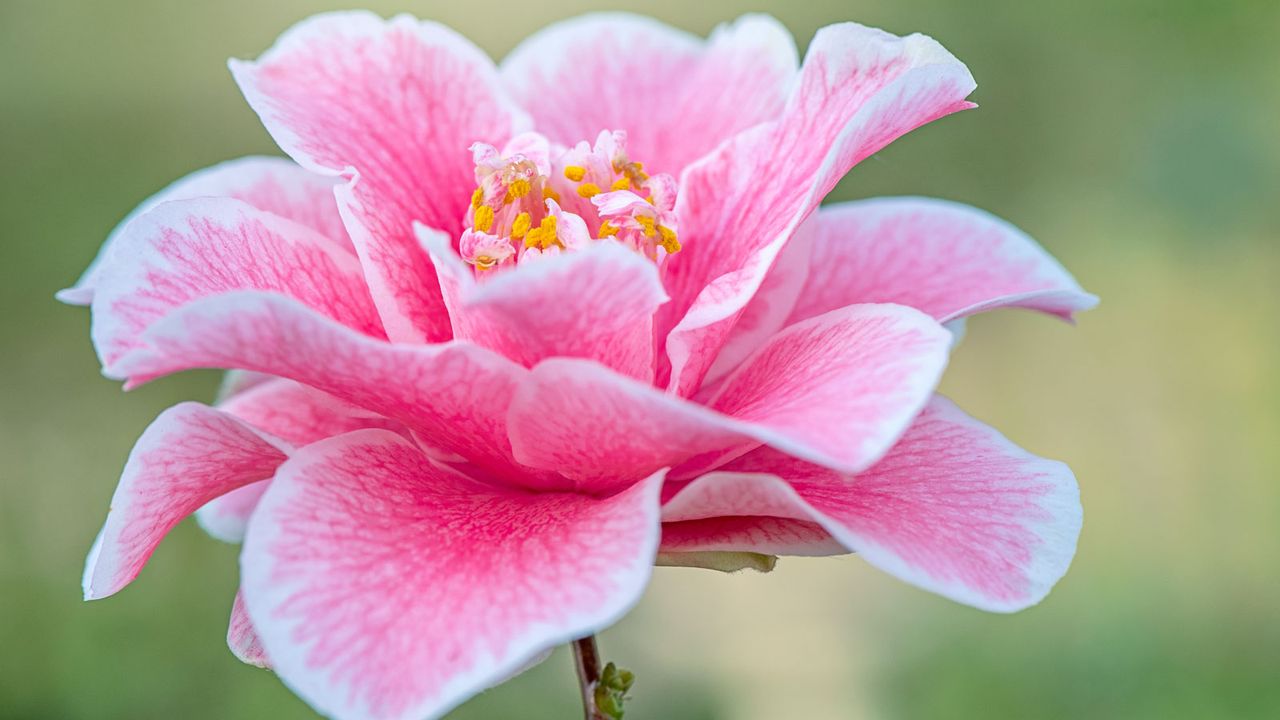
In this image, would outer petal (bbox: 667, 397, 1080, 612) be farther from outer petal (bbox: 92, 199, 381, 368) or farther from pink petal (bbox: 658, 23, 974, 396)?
outer petal (bbox: 92, 199, 381, 368)

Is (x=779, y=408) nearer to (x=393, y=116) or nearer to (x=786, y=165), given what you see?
(x=786, y=165)

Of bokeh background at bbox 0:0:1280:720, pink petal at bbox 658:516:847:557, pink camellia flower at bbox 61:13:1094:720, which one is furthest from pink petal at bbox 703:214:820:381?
bokeh background at bbox 0:0:1280:720

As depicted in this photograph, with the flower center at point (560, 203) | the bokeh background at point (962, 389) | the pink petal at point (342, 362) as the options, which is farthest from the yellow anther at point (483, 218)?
the bokeh background at point (962, 389)

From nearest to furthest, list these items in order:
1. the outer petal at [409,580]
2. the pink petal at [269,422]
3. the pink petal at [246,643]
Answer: the outer petal at [409,580] → the pink petal at [246,643] → the pink petal at [269,422]

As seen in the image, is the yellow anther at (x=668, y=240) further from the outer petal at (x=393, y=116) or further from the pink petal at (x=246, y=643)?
the pink petal at (x=246, y=643)

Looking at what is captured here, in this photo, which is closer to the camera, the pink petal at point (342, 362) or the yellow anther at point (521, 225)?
the pink petal at point (342, 362)

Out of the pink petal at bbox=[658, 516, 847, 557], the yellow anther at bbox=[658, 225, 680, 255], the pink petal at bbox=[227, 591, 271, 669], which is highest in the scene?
the yellow anther at bbox=[658, 225, 680, 255]
